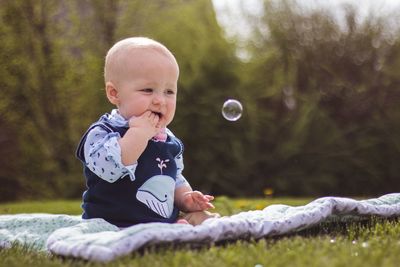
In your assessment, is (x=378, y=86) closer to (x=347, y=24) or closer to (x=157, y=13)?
(x=347, y=24)

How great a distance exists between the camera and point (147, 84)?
2.79 meters

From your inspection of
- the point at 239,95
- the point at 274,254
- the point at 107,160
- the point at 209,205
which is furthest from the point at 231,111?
the point at 239,95

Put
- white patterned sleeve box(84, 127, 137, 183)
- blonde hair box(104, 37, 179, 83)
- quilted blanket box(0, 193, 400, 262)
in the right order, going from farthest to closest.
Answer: blonde hair box(104, 37, 179, 83), white patterned sleeve box(84, 127, 137, 183), quilted blanket box(0, 193, 400, 262)

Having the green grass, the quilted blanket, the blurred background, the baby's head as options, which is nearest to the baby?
the baby's head

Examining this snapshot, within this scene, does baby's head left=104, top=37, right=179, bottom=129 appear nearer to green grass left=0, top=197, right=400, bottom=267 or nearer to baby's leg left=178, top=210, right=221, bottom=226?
baby's leg left=178, top=210, right=221, bottom=226

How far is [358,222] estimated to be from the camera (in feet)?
9.37

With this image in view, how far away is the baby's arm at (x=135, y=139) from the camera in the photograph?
2.61 metres

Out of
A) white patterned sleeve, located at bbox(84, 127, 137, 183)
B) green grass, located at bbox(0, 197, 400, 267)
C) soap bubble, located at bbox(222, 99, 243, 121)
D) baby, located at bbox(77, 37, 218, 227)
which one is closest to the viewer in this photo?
green grass, located at bbox(0, 197, 400, 267)

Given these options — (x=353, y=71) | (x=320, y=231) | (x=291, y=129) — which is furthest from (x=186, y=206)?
(x=353, y=71)

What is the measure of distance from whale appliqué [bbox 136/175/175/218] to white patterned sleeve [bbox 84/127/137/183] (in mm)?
108

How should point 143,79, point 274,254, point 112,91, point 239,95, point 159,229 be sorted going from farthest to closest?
point 239,95, point 112,91, point 143,79, point 159,229, point 274,254

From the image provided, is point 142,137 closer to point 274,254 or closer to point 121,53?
point 121,53

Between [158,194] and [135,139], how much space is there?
299mm

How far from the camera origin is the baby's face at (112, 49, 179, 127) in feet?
9.11
